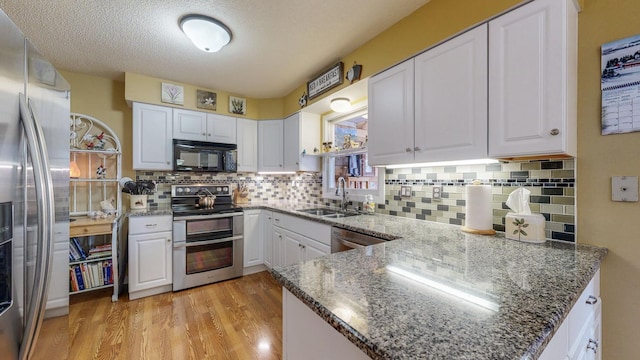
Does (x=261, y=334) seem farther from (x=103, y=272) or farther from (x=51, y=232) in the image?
(x=103, y=272)

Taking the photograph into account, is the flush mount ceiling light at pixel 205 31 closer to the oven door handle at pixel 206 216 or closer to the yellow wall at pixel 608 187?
the oven door handle at pixel 206 216

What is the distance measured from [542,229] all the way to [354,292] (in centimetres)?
117

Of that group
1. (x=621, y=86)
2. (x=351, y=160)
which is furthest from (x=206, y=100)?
(x=621, y=86)

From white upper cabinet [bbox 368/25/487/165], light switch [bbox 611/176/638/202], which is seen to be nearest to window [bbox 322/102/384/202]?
white upper cabinet [bbox 368/25/487/165]

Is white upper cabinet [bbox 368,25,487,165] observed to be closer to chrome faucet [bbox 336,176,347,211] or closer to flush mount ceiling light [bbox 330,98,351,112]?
flush mount ceiling light [bbox 330,98,351,112]

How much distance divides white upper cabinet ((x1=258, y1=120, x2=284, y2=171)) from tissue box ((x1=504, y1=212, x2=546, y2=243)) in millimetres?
2645

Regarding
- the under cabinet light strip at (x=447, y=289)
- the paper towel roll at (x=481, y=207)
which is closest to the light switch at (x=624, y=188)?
the paper towel roll at (x=481, y=207)

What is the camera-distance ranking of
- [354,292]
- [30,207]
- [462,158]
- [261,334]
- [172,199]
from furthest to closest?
[172,199]
[261,334]
[462,158]
[30,207]
[354,292]

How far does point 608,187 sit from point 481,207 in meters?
0.52

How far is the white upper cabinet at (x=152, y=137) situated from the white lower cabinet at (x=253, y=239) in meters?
1.07

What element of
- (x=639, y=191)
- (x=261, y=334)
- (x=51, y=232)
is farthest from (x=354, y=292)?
(x=261, y=334)

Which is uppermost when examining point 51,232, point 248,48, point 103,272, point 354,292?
point 248,48

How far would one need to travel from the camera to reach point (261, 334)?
1920 mm

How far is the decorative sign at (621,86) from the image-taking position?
1.10m
